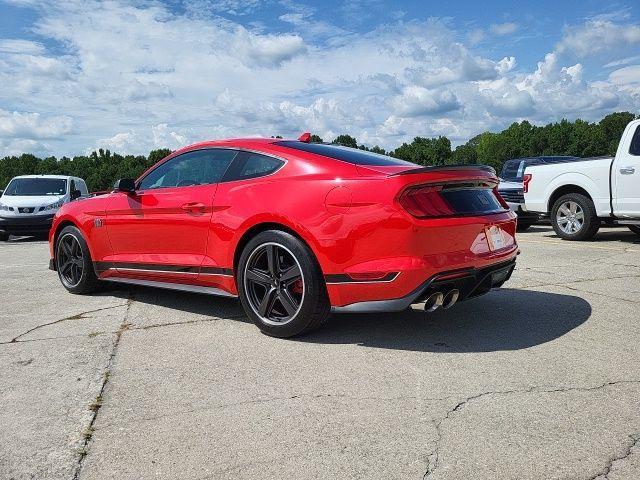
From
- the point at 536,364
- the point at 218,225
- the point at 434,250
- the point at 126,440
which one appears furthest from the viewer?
the point at 218,225

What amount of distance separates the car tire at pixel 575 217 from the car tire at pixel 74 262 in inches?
301

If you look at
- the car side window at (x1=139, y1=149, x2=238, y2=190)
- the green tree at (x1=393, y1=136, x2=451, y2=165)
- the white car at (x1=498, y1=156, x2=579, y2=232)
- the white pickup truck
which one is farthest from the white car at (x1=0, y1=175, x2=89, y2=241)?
the green tree at (x1=393, y1=136, x2=451, y2=165)

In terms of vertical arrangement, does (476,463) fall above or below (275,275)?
below

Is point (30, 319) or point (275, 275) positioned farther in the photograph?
point (30, 319)

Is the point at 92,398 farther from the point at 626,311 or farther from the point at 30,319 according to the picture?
the point at 626,311

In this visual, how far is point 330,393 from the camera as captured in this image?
3143mm

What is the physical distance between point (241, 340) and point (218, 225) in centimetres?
90

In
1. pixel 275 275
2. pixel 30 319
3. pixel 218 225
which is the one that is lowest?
pixel 30 319

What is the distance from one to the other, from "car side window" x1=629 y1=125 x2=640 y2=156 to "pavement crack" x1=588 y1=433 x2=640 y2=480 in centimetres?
770

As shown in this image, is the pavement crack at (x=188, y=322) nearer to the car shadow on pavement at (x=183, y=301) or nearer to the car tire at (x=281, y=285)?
the car shadow on pavement at (x=183, y=301)

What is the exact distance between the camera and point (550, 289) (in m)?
5.71

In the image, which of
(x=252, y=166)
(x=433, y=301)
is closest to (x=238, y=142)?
(x=252, y=166)

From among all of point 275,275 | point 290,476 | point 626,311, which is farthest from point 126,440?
point 626,311

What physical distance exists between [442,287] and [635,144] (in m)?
6.86
